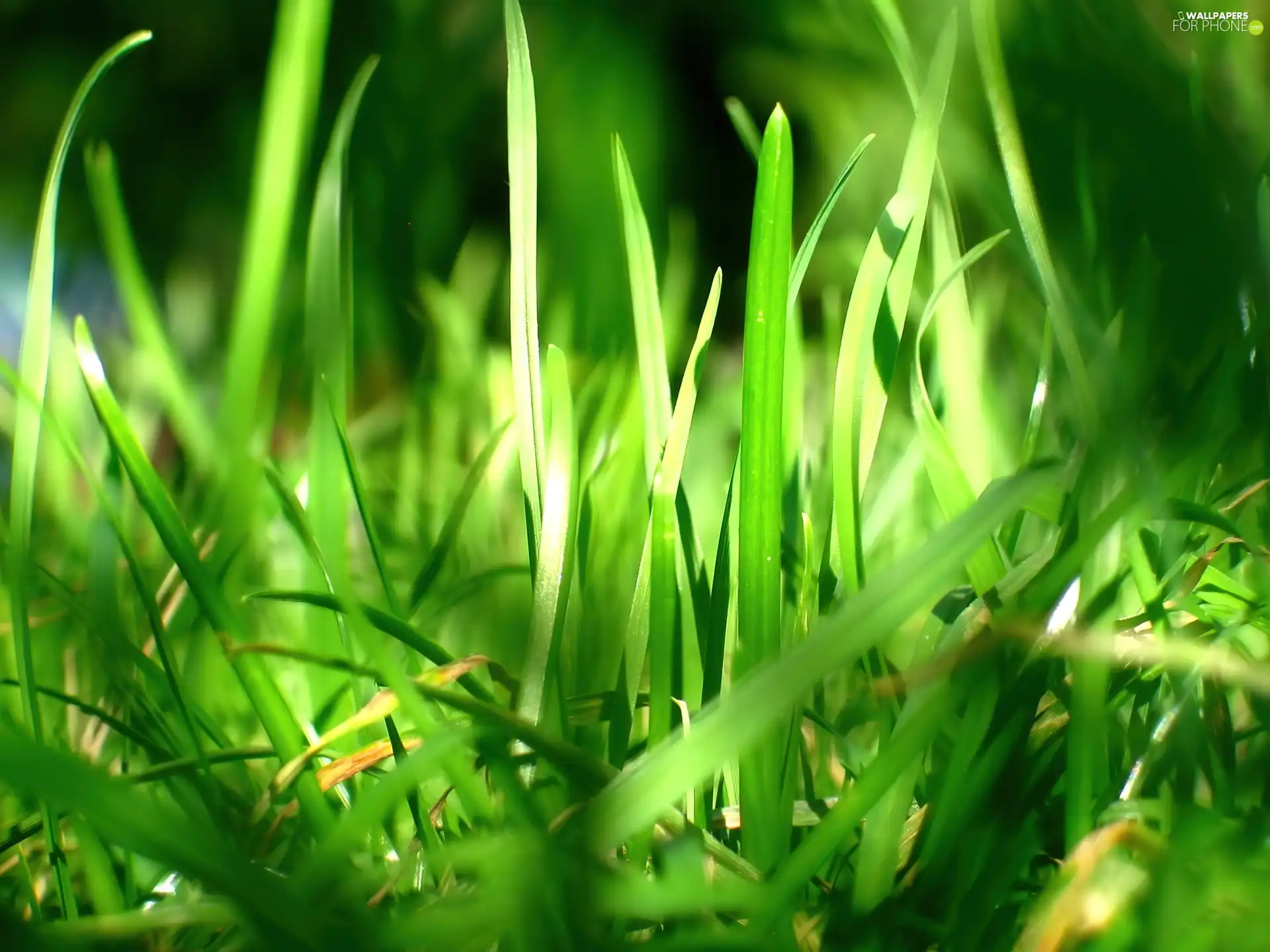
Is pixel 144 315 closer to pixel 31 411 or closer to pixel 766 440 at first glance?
pixel 31 411

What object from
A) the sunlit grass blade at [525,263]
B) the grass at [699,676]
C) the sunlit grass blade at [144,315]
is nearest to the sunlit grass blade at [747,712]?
the grass at [699,676]

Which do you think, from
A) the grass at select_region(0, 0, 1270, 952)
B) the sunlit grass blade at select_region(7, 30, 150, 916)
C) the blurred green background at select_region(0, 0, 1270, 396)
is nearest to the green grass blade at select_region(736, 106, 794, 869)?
the grass at select_region(0, 0, 1270, 952)

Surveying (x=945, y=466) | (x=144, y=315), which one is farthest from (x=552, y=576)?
(x=144, y=315)

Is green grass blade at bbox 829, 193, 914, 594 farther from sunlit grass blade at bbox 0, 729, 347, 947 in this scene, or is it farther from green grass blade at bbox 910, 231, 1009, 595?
sunlit grass blade at bbox 0, 729, 347, 947

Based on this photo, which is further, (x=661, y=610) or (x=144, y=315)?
(x=144, y=315)

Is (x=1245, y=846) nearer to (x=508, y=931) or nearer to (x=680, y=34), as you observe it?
(x=508, y=931)

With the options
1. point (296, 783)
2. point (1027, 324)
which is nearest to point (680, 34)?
point (1027, 324)
